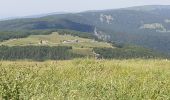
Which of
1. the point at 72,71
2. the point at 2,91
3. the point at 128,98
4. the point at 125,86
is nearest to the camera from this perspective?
the point at 2,91

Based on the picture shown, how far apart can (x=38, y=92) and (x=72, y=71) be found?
15.5ft

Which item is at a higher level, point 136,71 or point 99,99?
point 99,99

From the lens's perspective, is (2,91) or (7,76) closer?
(2,91)

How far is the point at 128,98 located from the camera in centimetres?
735

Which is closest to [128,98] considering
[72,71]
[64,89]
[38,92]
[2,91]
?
[64,89]

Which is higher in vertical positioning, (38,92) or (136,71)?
(38,92)

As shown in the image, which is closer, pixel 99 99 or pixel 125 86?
pixel 99 99

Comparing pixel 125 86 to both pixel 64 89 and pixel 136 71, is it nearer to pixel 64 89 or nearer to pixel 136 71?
pixel 64 89

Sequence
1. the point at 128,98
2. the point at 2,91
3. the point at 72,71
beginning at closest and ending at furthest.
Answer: the point at 2,91, the point at 128,98, the point at 72,71

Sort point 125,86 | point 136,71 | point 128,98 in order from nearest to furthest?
point 128,98
point 125,86
point 136,71

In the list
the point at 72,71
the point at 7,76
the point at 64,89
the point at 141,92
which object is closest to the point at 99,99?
the point at 64,89

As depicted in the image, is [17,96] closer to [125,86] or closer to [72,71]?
[125,86]

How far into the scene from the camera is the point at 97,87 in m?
7.79

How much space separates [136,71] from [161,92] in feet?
14.9
